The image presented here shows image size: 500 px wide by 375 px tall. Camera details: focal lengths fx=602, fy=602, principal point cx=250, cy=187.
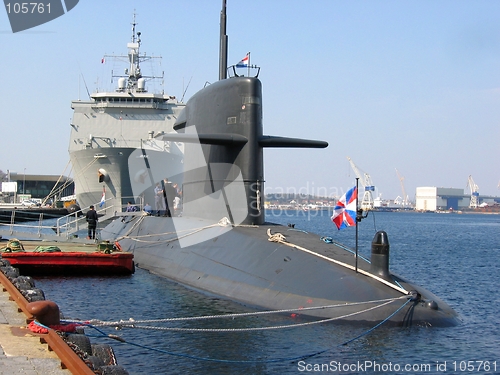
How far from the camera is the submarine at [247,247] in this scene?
34.3 ft

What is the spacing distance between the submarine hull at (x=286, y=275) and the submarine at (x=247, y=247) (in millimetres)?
20

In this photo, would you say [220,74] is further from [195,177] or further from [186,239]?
[186,239]

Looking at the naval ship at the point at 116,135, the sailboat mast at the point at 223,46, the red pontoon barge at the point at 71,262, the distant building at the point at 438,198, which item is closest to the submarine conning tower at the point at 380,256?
the sailboat mast at the point at 223,46

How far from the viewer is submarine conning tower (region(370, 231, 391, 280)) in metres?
11.1

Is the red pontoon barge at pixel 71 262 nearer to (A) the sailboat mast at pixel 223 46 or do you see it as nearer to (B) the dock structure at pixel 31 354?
(A) the sailboat mast at pixel 223 46

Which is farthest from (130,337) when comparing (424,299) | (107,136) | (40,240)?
(107,136)

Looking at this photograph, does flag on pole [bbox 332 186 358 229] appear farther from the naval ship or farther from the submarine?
the naval ship

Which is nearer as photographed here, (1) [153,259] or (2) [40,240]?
(1) [153,259]

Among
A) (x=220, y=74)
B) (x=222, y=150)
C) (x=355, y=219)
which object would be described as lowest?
(x=355, y=219)

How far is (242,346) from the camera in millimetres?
9508

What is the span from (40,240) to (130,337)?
14.2m

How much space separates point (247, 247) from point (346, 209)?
2858 millimetres

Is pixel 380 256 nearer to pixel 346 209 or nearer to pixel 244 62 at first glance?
pixel 346 209

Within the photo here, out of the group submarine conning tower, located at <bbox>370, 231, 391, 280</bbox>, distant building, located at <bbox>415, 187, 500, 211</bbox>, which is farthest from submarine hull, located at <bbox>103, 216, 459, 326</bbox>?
distant building, located at <bbox>415, 187, 500, 211</bbox>
